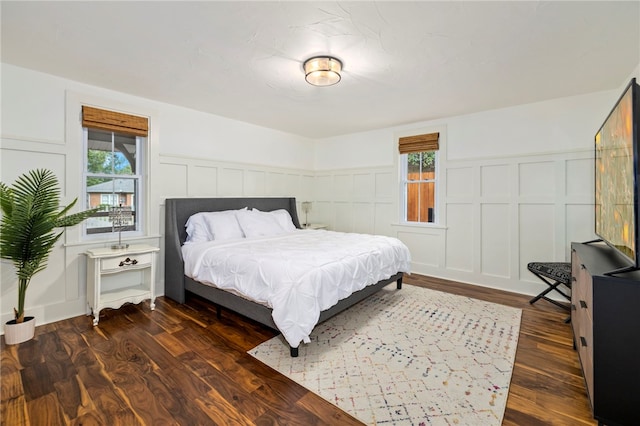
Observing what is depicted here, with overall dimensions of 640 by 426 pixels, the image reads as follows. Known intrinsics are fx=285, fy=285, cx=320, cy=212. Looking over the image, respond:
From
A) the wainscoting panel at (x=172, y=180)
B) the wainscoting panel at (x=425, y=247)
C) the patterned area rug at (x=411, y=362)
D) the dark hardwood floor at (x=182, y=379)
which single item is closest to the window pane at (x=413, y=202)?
the wainscoting panel at (x=425, y=247)

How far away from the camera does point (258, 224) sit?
13.7ft

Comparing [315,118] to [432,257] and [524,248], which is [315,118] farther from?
[524,248]

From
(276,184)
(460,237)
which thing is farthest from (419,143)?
(276,184)

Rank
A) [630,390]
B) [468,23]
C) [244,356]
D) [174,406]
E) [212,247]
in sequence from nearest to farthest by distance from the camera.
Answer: [630,390] → [174,406] → [468,23] → [244,356] → [212,247]

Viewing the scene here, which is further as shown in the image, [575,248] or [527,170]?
[527,170]

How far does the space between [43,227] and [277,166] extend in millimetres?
3459

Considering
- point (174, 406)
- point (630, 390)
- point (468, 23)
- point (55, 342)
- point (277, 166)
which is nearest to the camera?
point (630, 390)

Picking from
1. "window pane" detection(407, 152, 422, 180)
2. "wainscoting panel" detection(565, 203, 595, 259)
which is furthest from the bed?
"wainscoting panel" detection(565, 203, 595, 259)

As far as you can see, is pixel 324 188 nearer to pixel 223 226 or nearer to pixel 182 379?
pixel 223 226

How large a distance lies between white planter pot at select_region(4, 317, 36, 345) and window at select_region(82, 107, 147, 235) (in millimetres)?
1093

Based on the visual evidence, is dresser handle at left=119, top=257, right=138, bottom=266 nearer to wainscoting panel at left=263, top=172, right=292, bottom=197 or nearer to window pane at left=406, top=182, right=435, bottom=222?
wainscoting panel at left=263, top=172, right=292, bottom=197

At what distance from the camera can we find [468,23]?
2.05 m

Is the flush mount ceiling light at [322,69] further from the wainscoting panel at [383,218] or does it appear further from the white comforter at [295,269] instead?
the wainscoting panel at [383,218]

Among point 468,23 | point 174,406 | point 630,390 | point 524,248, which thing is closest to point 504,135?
point 524,248
